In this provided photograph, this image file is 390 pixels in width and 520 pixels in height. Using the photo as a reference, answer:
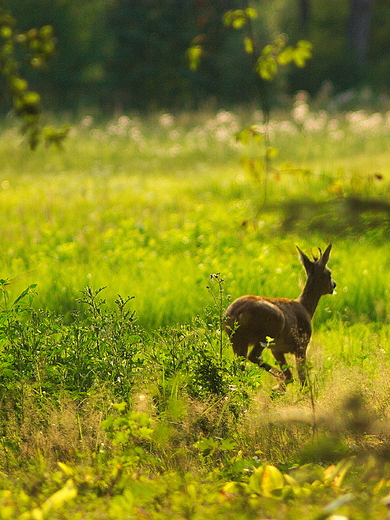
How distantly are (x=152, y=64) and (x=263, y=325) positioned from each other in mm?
34461

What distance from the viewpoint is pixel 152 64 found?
124ft

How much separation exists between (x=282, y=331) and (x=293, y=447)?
1065 mm

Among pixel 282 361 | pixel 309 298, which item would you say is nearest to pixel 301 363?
pixel 282 361

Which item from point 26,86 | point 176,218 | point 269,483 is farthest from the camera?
point 176,218

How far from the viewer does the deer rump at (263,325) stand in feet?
16.7

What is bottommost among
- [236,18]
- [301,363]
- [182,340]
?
[301,363]

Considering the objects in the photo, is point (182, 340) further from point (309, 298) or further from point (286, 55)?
point (286, 55)

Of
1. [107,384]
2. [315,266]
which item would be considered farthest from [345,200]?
[315,266]

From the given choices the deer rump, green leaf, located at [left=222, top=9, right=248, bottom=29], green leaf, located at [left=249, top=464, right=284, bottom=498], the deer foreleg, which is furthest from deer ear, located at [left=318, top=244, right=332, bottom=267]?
green leaf, located at [left=249, top=464, right=284, bottom=498]

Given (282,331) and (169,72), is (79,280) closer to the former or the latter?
(282,331)

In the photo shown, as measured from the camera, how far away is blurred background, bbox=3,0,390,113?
119 feet

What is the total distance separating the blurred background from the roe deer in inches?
1191

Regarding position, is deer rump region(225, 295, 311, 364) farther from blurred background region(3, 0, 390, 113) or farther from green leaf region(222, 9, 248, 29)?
blurred background region(3, 0, 390, 113)

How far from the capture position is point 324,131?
23703 millimetres
